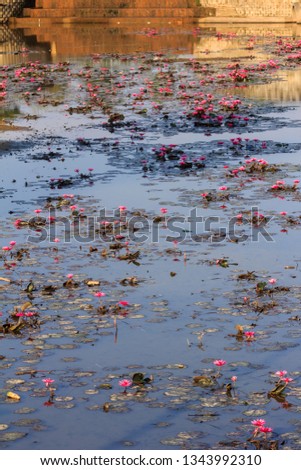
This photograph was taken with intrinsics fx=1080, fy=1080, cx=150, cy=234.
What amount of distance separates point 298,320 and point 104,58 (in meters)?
26.4

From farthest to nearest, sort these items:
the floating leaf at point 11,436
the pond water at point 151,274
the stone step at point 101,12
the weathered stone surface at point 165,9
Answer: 1. the stone step at point 101,12
2. the weathered stone surface at point 165,9
3. the pond water at point 151,274
4. the floating leaf at point 11,436

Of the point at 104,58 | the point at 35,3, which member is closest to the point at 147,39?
the point at 104,58

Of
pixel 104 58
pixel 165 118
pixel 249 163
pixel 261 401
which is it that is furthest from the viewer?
pixel 104 58

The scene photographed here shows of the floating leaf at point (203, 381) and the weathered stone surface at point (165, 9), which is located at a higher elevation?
the weathered stone surface at point (165, 9)

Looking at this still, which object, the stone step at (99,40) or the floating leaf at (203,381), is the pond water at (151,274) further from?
the stone step at (99,40)

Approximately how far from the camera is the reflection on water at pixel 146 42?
33969mm

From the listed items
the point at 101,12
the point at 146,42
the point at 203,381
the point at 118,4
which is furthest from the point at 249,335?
the point at 118,4

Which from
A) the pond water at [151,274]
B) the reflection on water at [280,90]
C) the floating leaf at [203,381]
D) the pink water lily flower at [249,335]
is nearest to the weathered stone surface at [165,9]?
the reflection on water at [280,90]

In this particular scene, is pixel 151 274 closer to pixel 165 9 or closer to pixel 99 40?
pixel 99 40

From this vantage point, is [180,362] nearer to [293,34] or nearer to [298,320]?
[298,320]

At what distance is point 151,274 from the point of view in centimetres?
1016

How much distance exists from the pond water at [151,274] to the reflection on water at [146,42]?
6.68 m

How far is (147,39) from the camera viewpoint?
4331 centimetres

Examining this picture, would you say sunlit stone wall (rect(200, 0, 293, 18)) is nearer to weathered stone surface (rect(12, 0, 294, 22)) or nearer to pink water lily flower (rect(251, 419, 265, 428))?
weathered stone surface (rect(12, 0, 294, 22))
